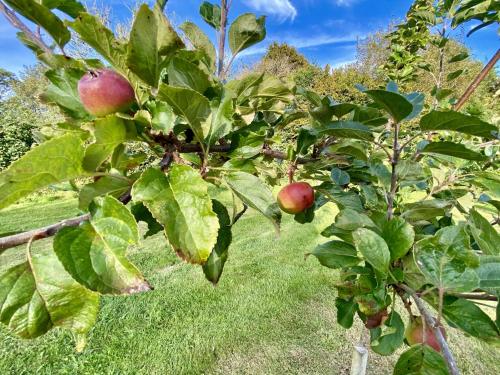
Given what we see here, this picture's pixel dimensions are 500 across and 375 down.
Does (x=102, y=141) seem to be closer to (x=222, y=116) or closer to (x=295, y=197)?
(x=222, y=116)

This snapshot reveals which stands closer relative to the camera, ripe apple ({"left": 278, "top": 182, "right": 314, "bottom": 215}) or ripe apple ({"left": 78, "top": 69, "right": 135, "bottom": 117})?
ripe apple ({"left": 78, "top": 69, "right": 135, "bottom": 117})

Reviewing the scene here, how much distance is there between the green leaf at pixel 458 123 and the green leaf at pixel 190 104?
13.3 inches

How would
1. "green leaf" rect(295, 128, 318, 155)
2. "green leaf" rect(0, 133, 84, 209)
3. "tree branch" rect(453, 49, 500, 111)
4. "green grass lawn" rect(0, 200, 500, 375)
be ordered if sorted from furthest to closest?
1. "green grass lawn" rect(0, 200, 500, 375)
2. "tree branch" rect(453, 49, 500, 111)
3. "green leaf" rect(295, 128, 318, 155)
4. "green leaf" rect(0, 133, 84, 209)

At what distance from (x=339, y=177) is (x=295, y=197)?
140 mm

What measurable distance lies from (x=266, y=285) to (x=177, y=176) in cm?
300

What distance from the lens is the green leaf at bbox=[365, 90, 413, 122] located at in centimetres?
50

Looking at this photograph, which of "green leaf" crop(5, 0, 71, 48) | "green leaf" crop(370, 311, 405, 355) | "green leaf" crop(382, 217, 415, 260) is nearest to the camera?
"green leaf" crop(5, 0, 71, 48)

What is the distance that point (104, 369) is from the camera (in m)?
2.21

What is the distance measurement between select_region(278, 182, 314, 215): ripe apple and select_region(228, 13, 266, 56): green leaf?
0.32 meters

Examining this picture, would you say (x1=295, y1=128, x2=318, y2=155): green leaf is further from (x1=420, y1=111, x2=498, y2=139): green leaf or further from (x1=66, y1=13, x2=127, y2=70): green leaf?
(x1=66, y1=13, x2=127, y2=70): green leaf

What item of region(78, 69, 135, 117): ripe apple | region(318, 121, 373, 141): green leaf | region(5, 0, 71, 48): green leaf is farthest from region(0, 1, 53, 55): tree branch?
region(318, 121, 373, 141): green leaf

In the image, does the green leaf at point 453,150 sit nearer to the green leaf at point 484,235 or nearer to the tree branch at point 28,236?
A: the green leaf at point 484,235

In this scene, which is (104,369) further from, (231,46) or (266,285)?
(231,46)

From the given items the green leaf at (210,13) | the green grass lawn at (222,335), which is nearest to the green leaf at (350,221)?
the green leaf at (210,13)
